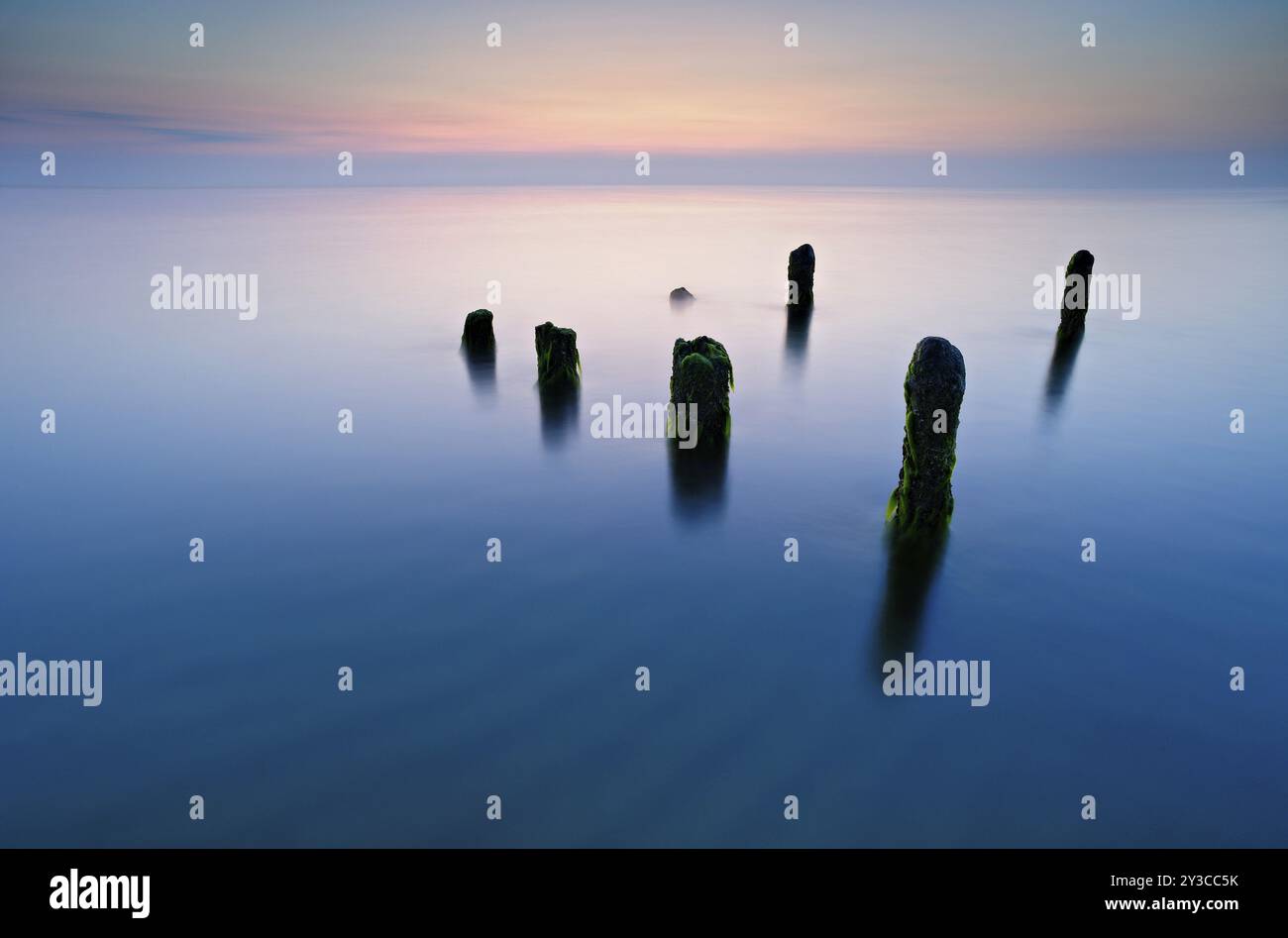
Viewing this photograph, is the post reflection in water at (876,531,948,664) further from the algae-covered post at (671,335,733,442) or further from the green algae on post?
the green algae on post

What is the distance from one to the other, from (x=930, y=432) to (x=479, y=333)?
716 inches

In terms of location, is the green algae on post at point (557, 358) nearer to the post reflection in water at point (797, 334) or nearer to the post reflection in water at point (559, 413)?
the post reflection in water at point (559, 413)

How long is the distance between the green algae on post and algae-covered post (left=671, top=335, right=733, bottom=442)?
535cm

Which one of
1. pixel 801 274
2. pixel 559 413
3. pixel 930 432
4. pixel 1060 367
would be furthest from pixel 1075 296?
pixel 930 432

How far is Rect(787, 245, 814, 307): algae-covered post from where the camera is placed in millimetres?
38781

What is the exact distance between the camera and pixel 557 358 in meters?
23.5

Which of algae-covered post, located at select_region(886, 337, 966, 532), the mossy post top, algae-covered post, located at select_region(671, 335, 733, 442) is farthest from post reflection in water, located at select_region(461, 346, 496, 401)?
algae-covered post, located at select_region(886, 337, 966, 532)

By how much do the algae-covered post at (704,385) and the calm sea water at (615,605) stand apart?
0.81 m

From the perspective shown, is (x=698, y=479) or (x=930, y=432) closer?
(x=930, y=432)

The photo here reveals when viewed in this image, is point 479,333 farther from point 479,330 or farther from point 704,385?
point 704,385

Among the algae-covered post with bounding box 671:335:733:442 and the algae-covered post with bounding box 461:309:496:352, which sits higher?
the algae-covered post with bounding box 461:309:496:352
